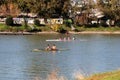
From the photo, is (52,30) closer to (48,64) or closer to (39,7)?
(39,7)

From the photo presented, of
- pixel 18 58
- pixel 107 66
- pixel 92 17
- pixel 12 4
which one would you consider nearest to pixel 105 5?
pixel 92 17

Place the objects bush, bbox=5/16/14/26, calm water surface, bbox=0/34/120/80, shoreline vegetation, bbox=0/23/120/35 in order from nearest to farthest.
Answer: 1. calm water surface, bbox=0/34/120/80
2. shoreline vegetation, bbox=0/23/120/35
3. bush, bbox=5/16/14/26

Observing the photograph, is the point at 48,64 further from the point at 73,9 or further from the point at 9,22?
the point at 73,9

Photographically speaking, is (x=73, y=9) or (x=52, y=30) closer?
(x=52, y=30)

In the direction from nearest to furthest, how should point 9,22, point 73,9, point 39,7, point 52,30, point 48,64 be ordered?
1. point 48,64
2. point 52,30
3. point 9,22
4. point 39,7
5. point 73,9

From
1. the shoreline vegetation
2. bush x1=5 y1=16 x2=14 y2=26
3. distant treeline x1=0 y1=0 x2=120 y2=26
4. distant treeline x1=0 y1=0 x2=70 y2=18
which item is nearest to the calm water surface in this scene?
the shoreline vegetation

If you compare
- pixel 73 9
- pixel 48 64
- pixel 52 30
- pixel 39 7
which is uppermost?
pixel 48 64

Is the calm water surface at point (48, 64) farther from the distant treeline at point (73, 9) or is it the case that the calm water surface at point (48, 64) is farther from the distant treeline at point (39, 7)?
the distant treeline at point (73, 9)

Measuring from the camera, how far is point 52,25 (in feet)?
346

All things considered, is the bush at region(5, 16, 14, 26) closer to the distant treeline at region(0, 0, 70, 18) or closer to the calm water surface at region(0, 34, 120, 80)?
the distant treeline at region(0, 0, 70, 18)

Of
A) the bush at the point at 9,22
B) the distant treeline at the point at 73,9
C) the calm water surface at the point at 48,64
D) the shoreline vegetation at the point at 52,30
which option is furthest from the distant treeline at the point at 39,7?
the calm water surface at the point at 48,64

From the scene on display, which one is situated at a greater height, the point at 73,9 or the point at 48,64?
the point at 48,64

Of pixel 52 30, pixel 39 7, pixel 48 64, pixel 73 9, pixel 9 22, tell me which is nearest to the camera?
pixel 48 64

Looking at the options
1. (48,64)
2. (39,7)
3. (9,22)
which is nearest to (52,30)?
(39,7)
